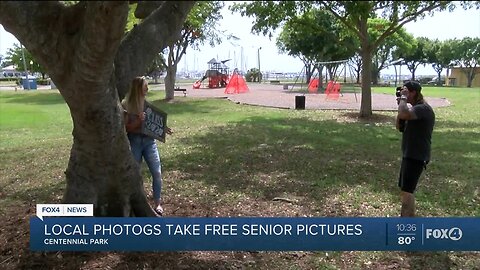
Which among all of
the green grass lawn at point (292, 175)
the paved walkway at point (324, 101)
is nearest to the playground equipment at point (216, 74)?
the paved walkway at point (324, 101)

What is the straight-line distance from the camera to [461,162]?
312 inches

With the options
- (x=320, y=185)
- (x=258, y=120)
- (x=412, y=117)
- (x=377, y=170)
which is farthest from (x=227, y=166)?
(x=258, y=120)

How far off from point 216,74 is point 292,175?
39163mm

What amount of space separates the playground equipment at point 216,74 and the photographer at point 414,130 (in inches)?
1522

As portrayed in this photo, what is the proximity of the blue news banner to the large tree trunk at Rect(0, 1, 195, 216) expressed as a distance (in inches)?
30.3

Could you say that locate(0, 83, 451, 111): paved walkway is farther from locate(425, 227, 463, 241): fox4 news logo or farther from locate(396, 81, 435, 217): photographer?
locate(425, 227, 463, 241): fox4 news logo

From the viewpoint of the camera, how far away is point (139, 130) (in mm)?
4641

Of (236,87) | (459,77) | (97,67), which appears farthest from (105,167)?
(459,77)

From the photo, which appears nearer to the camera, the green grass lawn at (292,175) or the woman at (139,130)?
the green grass lawn at (292,175)

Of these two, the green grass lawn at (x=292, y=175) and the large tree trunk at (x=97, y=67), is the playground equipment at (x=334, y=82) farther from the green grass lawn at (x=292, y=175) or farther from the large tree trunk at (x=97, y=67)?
the large tree trunk at (x=97, y=67)

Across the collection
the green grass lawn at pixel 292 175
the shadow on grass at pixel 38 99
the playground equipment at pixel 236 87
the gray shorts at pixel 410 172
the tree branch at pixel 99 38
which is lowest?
the green grass lawn at pixel 292 175

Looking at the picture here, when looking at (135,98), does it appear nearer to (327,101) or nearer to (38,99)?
(327,101)

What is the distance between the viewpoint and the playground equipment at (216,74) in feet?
147

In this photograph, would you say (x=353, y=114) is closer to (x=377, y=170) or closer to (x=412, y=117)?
(x=377, y=170)
